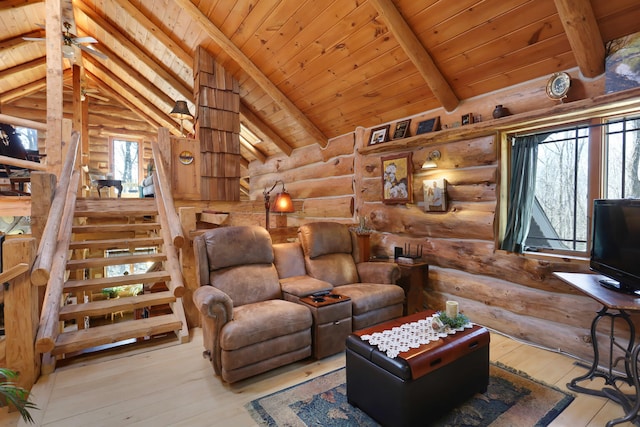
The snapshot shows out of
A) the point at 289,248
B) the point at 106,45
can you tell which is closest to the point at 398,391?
the point at 289,248

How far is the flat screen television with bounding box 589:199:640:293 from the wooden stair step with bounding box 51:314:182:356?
3.37 metres

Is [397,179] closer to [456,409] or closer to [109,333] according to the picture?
[456,409]

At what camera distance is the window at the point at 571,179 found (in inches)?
95.1

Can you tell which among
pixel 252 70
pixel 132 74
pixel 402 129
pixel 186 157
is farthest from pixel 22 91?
pixel 402 129

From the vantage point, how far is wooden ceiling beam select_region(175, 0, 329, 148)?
389cm

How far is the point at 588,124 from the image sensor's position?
255cm

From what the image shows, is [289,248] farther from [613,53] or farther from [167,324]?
[613,53]

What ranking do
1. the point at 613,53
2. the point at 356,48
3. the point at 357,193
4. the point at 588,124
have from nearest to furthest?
the point at 613,53 → the point at 588,124 → the point at 356,48 → the point at 357,193

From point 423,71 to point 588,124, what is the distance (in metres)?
1.41

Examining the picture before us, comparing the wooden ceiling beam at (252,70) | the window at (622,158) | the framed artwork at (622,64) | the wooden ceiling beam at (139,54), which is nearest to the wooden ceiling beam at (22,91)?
the wooden ceiling beam at (139,54)

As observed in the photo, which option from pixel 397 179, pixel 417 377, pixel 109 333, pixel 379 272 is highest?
pixel 397 179

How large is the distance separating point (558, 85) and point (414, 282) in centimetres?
214

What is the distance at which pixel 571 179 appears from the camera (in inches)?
109

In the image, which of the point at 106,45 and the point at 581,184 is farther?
the point at 106,45
